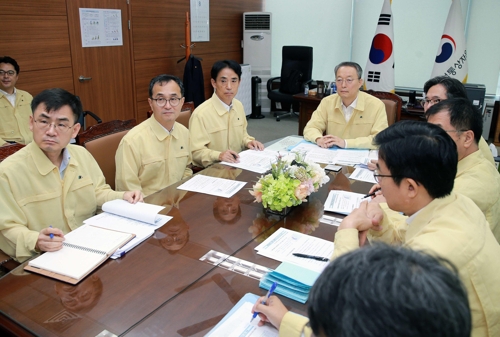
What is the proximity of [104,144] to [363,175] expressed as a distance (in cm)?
150

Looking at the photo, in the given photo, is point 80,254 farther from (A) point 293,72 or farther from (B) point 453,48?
(A) point 293,72

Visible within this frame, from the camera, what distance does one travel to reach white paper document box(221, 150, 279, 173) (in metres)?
2.44

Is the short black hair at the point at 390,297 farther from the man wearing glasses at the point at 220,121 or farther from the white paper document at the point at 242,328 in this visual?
the man wearing glasses at the point at 220,121

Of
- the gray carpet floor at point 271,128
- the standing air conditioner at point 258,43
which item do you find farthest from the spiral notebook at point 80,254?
the standing air conditioner at point 258,43

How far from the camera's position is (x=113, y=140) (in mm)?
2490

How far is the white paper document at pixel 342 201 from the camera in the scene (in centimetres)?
186

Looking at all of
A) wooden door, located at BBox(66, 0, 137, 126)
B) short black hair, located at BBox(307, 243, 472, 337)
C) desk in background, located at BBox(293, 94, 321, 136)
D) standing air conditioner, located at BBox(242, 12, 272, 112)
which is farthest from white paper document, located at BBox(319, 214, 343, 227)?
standing air conditioner, located at BBox(242, 12, 272, 112)

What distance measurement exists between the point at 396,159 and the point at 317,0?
635 cm

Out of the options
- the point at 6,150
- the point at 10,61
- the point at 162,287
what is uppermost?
the point at 10,61

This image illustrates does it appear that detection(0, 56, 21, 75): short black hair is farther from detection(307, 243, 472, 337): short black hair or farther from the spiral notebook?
detection(307, 243, 472, 337): short black hair

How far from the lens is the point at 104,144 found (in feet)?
7.97

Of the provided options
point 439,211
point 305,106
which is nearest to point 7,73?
point 305,106

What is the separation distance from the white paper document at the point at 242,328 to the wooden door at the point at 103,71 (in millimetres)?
4014

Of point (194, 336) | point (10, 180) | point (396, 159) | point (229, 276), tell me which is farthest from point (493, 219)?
point (10, 180)
